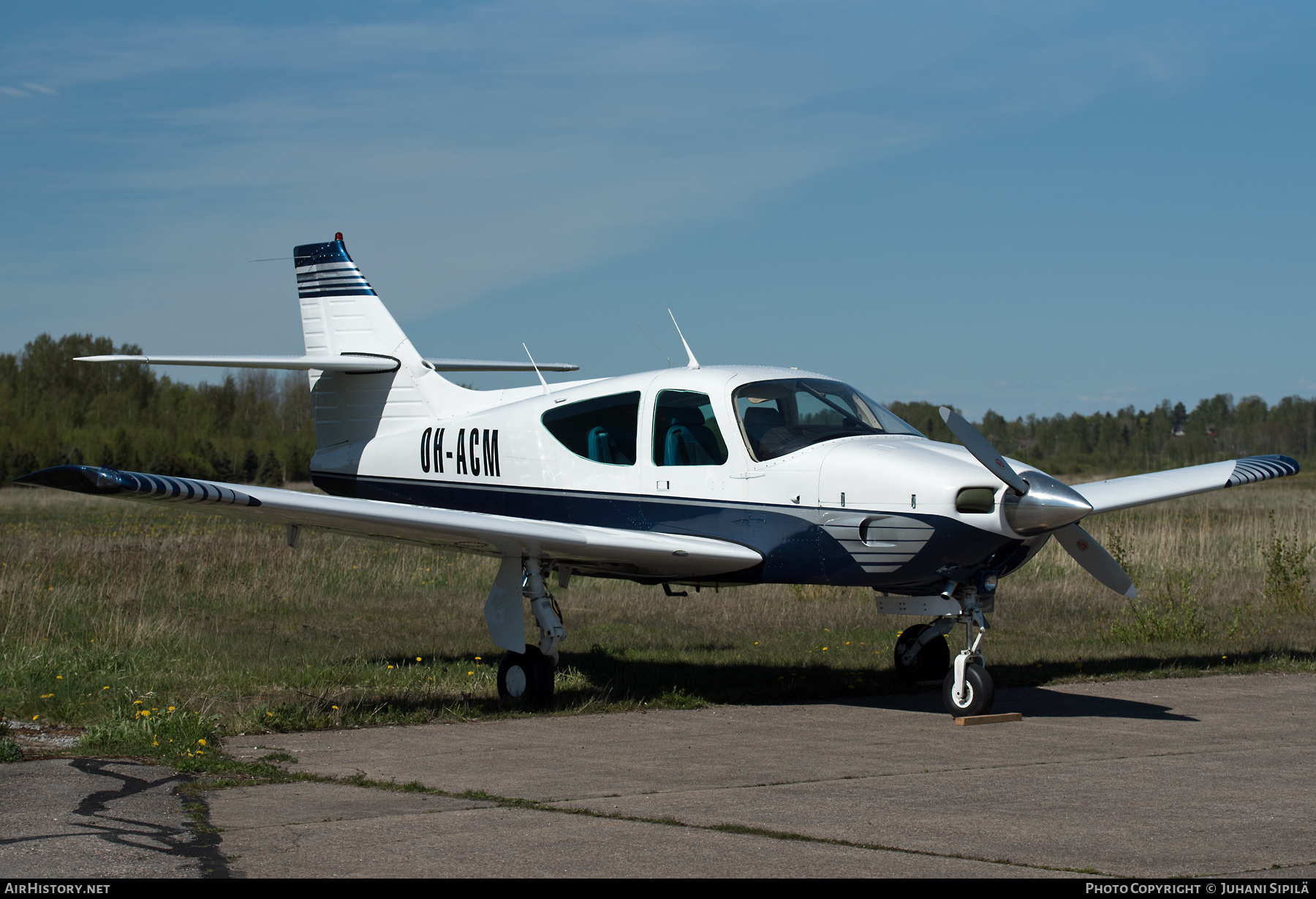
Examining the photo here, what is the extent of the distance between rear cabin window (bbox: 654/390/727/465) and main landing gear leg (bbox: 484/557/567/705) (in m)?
1.31

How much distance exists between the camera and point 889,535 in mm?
7711

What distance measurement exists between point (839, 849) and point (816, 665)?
244 inches

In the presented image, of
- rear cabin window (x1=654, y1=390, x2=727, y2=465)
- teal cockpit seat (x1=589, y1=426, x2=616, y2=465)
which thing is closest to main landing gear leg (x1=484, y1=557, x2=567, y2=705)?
teal cockpit seat (x1=589, y1=426, x2=616, y2=465)

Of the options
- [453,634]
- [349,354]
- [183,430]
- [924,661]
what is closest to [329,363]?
[349,354]

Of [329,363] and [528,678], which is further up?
[329,363]

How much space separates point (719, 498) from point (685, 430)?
64 cm

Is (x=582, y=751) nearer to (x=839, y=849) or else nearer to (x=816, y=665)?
(x=839, y=849)

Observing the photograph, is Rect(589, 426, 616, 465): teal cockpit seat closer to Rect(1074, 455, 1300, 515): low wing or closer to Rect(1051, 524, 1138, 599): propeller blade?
Rect(1051, 524, 1138, 599): propeller blade

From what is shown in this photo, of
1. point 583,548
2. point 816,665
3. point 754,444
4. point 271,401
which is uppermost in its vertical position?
point 271,401

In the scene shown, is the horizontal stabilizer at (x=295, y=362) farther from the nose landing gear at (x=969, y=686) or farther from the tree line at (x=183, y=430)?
the tree line at (x=183, y=430)

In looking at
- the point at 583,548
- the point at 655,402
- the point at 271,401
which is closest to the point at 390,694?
the point at 583,548

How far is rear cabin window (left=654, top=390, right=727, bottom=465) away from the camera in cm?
862

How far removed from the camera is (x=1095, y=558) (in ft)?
28.8

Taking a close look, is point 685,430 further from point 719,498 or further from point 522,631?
point 522,631
